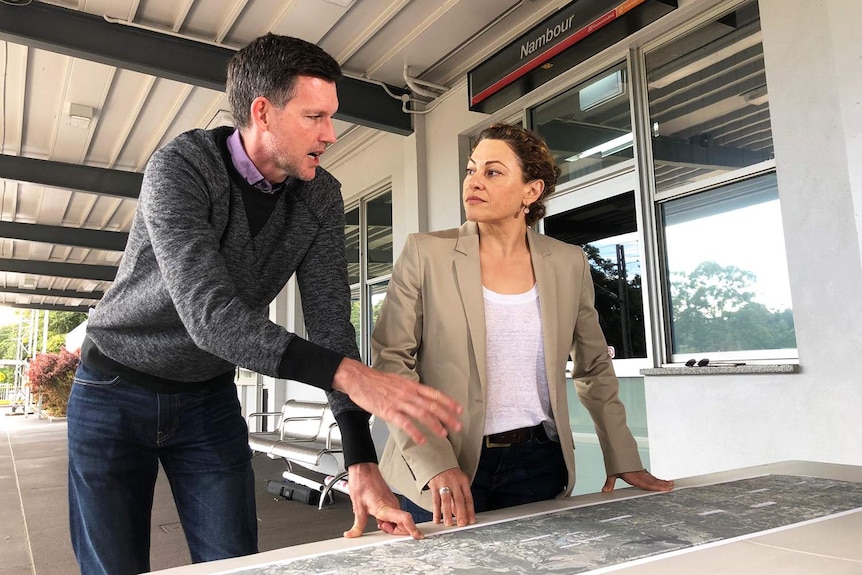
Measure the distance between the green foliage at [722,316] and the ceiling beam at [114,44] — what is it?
10.0ft

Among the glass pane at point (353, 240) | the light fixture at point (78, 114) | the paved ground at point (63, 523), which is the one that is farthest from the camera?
the glass pane at point (353, 240)

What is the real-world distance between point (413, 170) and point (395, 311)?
4.47 metres

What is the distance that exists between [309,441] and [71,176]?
4.23 meters

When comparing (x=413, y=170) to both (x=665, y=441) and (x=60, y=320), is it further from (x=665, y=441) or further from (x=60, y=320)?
(x=60, y=320)

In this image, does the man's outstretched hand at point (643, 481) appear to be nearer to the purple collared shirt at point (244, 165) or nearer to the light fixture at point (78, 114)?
the purple collared shirt at point (244, 165)

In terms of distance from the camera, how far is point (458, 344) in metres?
1.45

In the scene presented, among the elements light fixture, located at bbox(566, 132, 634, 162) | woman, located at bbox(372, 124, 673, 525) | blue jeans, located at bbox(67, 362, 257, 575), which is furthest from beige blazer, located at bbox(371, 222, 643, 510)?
light fixture, located at bbox(566, 132, 634, 162)

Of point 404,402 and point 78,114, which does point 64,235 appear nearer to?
point 78,114

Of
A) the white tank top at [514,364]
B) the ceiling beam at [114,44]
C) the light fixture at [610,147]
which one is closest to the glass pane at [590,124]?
the light fixture at [610,147]

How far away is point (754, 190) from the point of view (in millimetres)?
3311

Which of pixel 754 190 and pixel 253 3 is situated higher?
pixel 253 3

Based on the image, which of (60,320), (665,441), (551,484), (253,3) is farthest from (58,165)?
(60,320)

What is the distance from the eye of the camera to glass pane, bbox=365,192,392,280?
22.9ft

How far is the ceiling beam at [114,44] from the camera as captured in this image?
4.15 meters
